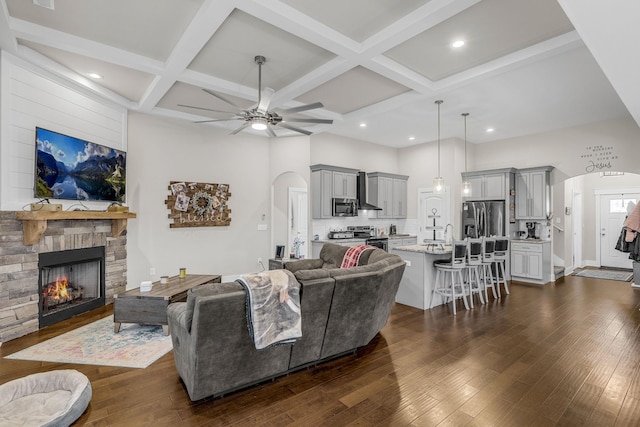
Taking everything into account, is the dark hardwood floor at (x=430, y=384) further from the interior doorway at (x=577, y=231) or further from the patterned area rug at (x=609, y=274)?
the interior doorway at (x=577, y=231)

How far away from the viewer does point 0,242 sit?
3.62 meters

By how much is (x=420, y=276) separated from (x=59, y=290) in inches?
206

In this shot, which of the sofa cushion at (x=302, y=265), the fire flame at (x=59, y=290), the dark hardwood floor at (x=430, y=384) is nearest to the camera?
the dark hardwood floor at (x=430, y=384)

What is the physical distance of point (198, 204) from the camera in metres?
6.18

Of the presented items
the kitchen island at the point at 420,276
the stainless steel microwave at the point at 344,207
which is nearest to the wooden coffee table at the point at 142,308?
the kitchen island at the point at 420,276

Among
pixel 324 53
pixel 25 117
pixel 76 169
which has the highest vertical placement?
pixel 324 53

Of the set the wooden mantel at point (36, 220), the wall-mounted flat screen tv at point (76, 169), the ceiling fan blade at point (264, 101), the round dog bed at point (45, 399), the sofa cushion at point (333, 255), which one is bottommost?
the round dog bed at point (45, 399)

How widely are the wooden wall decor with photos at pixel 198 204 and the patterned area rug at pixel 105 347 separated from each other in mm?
2379

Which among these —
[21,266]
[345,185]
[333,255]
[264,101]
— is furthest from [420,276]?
[21,266]

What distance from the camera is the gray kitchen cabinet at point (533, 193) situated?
693 centimetres

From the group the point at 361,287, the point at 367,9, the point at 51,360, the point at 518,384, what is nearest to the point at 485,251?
the point at 518,384

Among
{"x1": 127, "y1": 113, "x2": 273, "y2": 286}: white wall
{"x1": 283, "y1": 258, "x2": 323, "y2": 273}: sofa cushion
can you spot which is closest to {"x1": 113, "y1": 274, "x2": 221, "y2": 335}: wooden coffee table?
{"x1": 283, "y1": 258, "x2": 323, "y2": 273}: sofa cushion

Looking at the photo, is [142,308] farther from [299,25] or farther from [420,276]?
[420,276]

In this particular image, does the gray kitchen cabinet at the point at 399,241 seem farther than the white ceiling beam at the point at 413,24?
Yes
